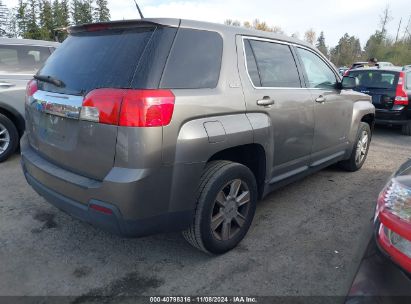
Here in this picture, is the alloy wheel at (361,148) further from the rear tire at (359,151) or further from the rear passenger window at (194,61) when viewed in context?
the rear passenger window at (194,61)

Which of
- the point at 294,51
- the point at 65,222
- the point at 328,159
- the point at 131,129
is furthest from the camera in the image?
the point at 328,159

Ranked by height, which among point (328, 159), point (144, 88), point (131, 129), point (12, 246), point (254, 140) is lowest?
point (12, 246)

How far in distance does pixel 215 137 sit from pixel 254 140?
53 cm

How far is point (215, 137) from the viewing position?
248 centimetres

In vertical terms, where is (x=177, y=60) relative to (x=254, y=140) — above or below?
above

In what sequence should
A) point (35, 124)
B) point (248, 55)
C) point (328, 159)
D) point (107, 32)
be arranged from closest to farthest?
point (107, 32)
point (35, 124)
point (248, 55)
point (328, 159)

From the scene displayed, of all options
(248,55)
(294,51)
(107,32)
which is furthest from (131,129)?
(294,51)

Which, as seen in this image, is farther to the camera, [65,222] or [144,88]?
[65,222]

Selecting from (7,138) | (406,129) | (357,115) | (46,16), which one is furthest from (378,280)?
(46,16)

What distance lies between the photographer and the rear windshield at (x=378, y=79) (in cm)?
779

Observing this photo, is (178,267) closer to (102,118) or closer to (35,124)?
(102,118)

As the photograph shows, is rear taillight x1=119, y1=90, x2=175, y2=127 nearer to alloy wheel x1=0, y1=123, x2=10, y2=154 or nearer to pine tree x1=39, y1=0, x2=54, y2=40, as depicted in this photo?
alloy wheel x1=0, y1=123, x2=10, y2=154

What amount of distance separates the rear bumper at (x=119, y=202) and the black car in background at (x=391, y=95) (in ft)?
22.8

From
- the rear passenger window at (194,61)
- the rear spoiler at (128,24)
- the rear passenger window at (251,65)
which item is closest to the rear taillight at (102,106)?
the rear passenger window at (194,61)
